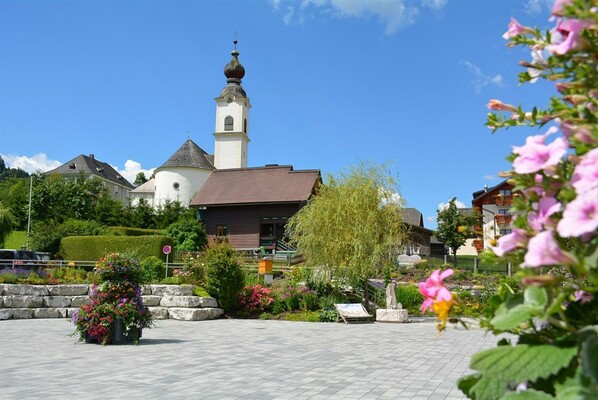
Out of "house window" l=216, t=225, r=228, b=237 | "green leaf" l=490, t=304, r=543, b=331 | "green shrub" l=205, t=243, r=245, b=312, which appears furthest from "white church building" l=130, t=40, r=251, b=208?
"green leaf" l=490, t=304, r=543, b=331

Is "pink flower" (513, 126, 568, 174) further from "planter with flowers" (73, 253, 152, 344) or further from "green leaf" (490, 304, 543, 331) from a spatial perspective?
"planter with flowers" (73, 253, 152, 344)

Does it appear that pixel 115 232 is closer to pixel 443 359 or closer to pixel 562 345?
pixel 443 359

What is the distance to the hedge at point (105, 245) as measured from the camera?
2925 cm

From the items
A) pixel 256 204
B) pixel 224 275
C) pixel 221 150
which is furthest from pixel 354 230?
pixel 221 150

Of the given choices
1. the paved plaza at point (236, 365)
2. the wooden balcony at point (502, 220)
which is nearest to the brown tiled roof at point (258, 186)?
the paved plaza at point (236, 365)

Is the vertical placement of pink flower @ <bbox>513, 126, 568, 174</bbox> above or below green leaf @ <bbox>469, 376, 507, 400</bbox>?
above

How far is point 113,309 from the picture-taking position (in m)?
11.0

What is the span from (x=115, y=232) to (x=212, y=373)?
34274 mm

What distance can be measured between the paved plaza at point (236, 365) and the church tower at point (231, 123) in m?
52.2

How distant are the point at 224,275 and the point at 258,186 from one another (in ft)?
80.9

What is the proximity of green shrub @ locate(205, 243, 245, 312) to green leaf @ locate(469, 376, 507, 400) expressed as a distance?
17079 millimetres

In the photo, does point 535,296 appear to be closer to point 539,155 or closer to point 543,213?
point 543,213

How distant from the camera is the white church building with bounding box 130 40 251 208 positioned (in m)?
62.6

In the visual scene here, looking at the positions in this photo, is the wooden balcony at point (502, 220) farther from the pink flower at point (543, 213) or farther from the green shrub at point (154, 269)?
the green shrub at point (154, 269)
